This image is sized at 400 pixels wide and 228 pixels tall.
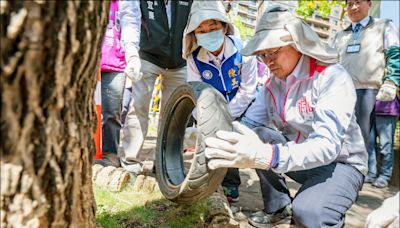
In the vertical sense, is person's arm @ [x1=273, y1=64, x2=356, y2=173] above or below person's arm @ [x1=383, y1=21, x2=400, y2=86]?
below

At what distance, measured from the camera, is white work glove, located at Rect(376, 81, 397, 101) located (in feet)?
11.0

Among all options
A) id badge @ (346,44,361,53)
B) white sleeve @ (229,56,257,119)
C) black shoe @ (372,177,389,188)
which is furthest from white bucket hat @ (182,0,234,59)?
black shoe @ (372,177,389,188)

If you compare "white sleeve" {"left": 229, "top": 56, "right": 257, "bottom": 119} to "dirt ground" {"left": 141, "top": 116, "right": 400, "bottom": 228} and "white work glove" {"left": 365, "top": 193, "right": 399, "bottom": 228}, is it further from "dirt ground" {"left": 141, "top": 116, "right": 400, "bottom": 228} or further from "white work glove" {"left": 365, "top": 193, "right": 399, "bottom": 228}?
"white work glove" {"left": 365, "top": 193, "right": 399, "bottom": 228}

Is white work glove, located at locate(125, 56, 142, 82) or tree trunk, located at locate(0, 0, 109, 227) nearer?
tree trunk, located at locate(0, 0, 109, 227)

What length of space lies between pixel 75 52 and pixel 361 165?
162 centimetres

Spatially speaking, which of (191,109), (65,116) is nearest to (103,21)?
(65,116)

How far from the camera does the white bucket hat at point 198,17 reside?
2.44 m

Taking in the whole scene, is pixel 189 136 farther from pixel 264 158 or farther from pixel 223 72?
pixel 264 158

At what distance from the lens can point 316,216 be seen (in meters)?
1.73

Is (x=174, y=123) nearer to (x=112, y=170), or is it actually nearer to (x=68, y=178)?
(x=112, y=170)

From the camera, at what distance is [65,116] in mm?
956

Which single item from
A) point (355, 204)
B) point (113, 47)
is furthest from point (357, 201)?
point (113, 47)

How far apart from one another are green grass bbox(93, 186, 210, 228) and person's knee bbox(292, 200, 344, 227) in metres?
0.54

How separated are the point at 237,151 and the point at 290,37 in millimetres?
662
